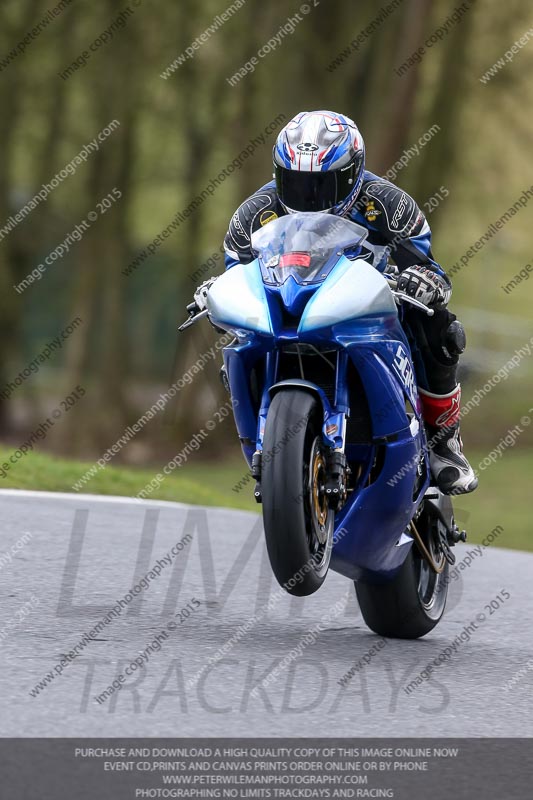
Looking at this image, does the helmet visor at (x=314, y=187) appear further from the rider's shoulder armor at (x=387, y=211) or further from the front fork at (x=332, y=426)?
the front fork at (x=332, y=426)

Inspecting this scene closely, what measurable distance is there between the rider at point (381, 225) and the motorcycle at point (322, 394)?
0.14m

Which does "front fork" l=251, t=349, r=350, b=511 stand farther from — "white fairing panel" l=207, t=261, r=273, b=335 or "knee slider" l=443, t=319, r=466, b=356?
"knee slider" l=443, t=319, r=466, b=356

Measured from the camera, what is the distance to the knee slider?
6.20 meters

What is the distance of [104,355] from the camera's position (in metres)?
26.5

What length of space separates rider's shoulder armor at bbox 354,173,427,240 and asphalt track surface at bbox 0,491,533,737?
5.76 ft

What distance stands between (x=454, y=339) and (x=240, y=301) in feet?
3.75

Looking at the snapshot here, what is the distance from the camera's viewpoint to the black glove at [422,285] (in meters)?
5.84

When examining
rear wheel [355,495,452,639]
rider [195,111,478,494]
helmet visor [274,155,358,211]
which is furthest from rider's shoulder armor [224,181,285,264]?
rear wheel [355,495,452,639]

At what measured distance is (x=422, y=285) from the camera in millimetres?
5852

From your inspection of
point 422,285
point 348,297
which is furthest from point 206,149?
point 348,297

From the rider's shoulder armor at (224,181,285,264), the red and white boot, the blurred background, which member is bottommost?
the blurred background

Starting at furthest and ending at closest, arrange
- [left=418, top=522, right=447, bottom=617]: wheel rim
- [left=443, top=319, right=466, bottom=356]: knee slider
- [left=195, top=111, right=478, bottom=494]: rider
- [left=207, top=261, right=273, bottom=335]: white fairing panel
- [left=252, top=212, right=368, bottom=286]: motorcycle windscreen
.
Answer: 1. [left=418, top=522, right=447, bottom=617]: wheel rim
2. [left=443, top=319, right=466, bottom=356]: knee slider
3. [left=195, top=111, right=478, bottom=494]: rider
4. [left=252, top=212, right=368, bottom=286]: motorcycle windscreen
5. [left=207, top=261, right=273, bottom=335]: white fairing panel

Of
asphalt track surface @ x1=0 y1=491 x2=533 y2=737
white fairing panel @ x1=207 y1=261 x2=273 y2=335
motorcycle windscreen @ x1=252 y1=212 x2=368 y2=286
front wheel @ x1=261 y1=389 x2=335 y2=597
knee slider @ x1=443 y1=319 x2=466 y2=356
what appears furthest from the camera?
knee slider @ x1=443 y1=319 x2=466 y2=356

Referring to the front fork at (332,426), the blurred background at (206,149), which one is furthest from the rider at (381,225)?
the blurred background at (206,149)
